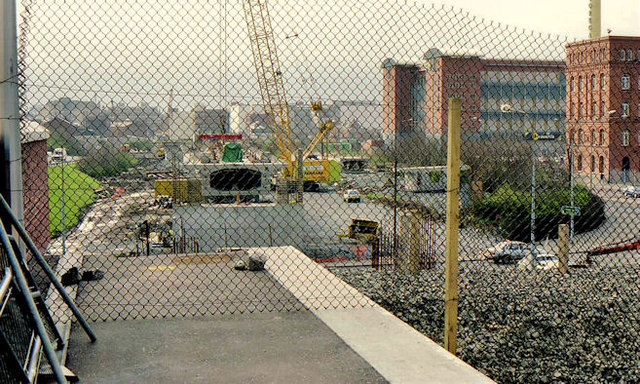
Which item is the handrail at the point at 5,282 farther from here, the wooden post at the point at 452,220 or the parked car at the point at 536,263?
the parked car at the point at 536,263

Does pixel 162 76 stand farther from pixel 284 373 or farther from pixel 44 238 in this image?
pixel 44 238

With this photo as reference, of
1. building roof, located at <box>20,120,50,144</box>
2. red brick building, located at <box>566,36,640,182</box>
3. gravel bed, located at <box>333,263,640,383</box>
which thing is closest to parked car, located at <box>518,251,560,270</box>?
red brick building, located at <box>566,36,640,182</box>

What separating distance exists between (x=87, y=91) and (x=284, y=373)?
1.85m

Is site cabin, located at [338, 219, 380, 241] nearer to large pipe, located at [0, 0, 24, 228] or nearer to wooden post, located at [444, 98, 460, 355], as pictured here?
wooden post, located at [444, 98, 460, 355]

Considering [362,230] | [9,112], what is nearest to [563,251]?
[9,112]

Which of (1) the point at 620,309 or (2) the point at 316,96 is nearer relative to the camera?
(2) the point at 316,96

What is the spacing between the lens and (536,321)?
488 cm

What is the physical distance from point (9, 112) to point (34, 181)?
270 cm

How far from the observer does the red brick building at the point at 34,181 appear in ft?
16.1

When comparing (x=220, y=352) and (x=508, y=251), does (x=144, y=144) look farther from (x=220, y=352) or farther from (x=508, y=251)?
(x=508, y=251)

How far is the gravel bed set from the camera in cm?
411

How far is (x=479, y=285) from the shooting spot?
607cm

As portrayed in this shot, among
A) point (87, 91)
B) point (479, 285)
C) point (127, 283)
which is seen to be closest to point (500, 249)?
point (479, 285)

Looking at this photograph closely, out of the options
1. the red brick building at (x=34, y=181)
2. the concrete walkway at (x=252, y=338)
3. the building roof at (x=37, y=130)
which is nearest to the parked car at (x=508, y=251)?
the red brick building at (x=34, y=181)
